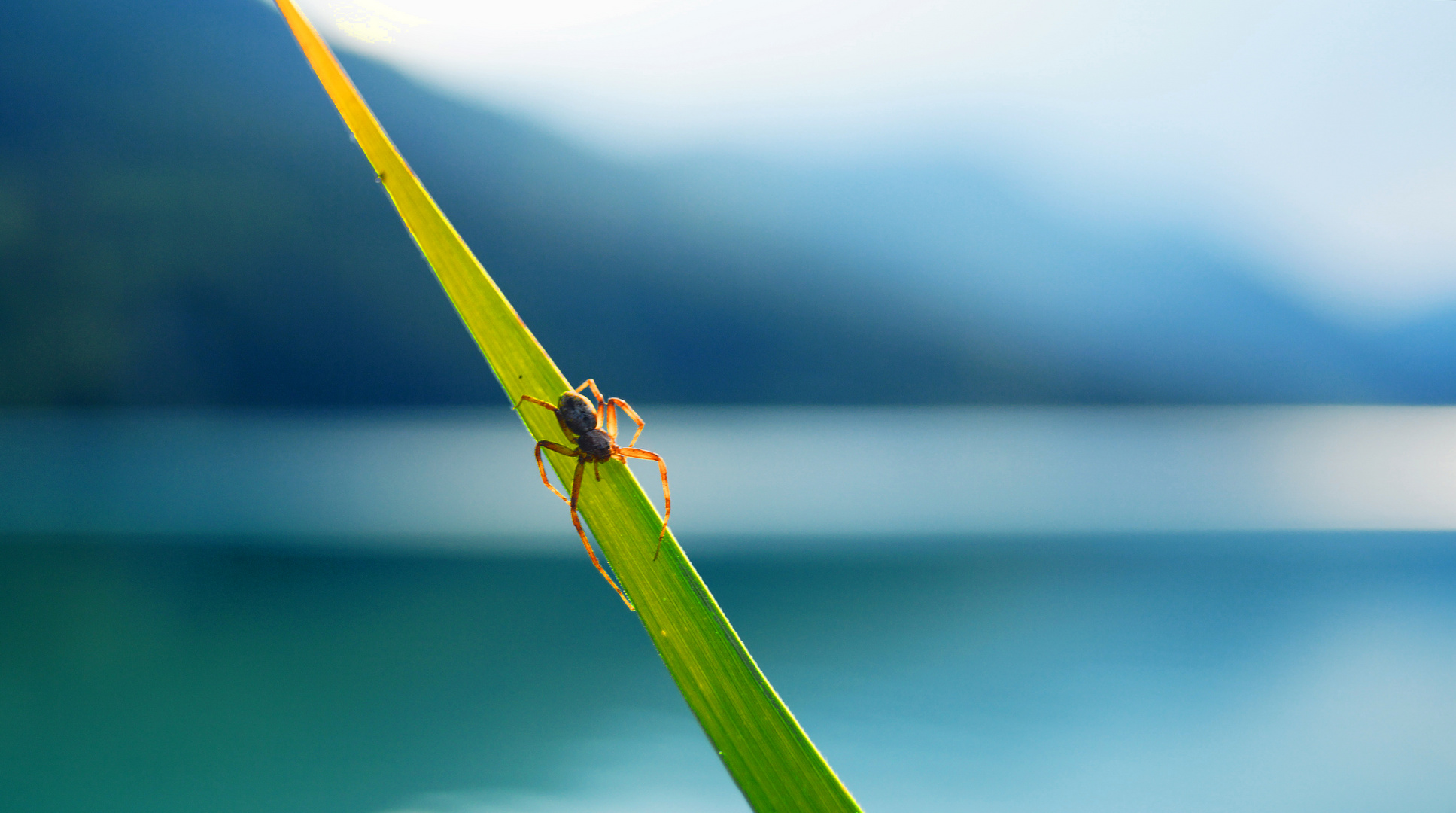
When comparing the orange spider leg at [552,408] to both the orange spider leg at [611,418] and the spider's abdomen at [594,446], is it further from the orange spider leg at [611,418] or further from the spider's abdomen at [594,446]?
the orange spider leg at [611,418]

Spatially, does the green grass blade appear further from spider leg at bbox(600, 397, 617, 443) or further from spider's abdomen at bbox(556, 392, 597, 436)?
spider leg at bbox(600, 397, 617, 443)

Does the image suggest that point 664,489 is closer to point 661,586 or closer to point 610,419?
point 610,419

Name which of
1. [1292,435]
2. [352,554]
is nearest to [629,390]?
[352,554]

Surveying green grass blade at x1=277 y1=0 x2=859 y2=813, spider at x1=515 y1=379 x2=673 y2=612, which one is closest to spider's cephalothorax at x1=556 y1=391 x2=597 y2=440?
spider at x1=515 y1=379 x2=673 y2=612

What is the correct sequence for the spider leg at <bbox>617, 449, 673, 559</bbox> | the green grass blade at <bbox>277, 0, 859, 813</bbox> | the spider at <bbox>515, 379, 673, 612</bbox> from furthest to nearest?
the spider at <bbox>515, 379, 673, 612</bbox>
the spider leg at <bbox>617, 449, 673, 559</bbox>
the green grass blade at <bbox>277, 0, 859, 813</bbox>

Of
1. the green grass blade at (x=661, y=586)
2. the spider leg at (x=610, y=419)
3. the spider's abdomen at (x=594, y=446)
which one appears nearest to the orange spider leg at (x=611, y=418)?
the spider leg at (x=610, y=419)

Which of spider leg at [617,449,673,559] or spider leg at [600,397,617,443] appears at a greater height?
spider leg at [600,397,617,443]
